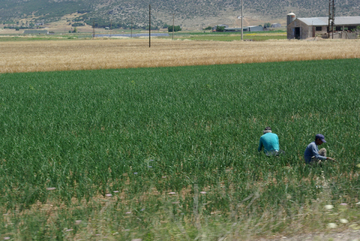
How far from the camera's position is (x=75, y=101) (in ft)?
54.2

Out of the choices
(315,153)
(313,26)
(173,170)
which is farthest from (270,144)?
(313,26)

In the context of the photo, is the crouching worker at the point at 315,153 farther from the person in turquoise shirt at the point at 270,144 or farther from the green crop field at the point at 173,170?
the person in turquoise shirt at the point at 270,144

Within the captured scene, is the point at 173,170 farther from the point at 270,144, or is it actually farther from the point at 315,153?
the point at 315,153

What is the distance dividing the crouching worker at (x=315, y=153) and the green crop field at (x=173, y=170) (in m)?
0.25

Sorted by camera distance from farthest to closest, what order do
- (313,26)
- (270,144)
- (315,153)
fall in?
(313,26) < (270,144) < (315,153)

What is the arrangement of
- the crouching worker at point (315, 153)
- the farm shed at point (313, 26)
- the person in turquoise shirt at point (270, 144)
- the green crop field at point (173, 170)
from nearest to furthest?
the green crop field at point (173, 170) → the crouching worker at point (315, 153) → the person in turquoise shirt at point (270, 144) → the farm shed at point (313, 26)

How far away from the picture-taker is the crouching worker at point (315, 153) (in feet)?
24.7

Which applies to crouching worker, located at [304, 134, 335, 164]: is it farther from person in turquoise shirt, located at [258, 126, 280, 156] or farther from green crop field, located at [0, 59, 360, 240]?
person in turquoise shirt, located at [258, 126, 280, 156]

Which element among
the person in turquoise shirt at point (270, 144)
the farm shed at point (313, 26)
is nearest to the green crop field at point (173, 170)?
the person in turquoise shirt at point (270, 144)

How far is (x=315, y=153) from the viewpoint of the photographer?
7.52m

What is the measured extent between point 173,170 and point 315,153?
107 inches

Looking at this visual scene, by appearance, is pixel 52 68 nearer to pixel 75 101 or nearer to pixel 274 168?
pixel 75 101

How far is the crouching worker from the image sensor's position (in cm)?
752

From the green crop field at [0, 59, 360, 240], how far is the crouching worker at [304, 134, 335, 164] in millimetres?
247
